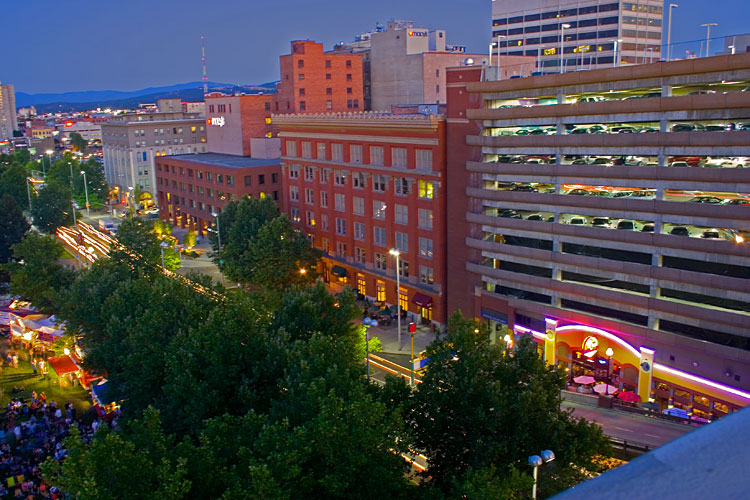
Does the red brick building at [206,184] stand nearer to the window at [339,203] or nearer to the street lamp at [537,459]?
the window at [339,203]

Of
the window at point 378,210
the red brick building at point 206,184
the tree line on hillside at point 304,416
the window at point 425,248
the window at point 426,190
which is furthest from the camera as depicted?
the red brick building at point 206,184

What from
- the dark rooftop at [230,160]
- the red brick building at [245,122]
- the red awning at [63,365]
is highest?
the red brick building at [245,122]

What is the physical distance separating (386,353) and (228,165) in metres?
50.0

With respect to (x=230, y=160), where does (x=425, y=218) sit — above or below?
below

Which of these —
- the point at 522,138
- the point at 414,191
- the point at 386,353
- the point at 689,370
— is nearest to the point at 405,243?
the point at 414,191

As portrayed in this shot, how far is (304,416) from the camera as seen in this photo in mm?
27531

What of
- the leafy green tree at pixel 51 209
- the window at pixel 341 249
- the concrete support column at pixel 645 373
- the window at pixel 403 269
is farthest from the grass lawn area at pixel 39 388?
the leafy green tree at pixel 51 209

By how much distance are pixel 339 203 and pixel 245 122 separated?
4231cm

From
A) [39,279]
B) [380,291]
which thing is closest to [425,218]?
[380,291]

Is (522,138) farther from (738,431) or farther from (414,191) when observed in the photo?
(738,431)

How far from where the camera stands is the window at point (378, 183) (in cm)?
6338

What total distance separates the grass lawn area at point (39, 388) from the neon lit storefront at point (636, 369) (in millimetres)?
34698

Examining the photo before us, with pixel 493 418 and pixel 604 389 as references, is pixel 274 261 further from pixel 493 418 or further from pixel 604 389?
pixel 493 418

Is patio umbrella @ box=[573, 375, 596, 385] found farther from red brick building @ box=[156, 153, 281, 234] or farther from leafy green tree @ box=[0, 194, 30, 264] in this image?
leafy green tree @ box=[0, 194, 30, 264]
